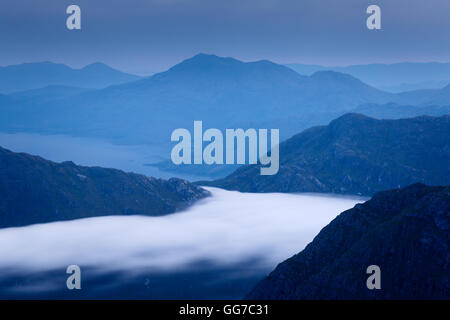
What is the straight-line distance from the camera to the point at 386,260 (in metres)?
171

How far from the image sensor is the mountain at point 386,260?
6422 inches

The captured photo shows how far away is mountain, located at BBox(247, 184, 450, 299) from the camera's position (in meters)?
163
